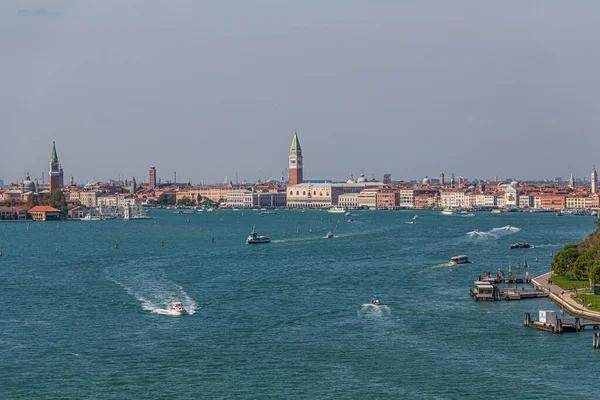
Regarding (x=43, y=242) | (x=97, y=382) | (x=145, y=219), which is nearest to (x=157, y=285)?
(x=97, y=382)

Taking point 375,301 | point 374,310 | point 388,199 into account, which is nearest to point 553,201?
point 388,199

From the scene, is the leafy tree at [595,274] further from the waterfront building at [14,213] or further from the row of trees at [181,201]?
the row of trees at [181,201]

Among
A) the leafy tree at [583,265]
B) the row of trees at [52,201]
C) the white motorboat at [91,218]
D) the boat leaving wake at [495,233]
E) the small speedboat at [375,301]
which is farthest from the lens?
the white motorboat at [91,218]

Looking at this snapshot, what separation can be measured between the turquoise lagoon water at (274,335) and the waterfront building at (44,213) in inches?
1714

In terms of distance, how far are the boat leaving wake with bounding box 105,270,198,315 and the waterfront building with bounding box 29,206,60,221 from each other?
160 ft

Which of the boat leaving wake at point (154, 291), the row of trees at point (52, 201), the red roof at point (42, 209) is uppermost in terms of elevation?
the row of trees at point (52, 201)

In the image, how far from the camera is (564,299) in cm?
2266

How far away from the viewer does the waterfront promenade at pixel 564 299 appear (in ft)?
67.4

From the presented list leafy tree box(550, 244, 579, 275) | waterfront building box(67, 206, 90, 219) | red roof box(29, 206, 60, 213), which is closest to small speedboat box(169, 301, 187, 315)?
leafy tree box(550, 244, 579, 275)

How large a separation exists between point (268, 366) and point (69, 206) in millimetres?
69867

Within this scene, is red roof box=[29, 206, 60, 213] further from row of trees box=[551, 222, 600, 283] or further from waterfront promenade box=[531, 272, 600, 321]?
waterfront promenade box=[531, 272, 600, 321]

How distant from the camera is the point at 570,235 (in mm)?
49500

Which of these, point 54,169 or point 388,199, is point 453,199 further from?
point 54,169

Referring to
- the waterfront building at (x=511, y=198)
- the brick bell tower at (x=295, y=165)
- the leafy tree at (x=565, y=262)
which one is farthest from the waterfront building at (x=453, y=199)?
the leafy tree at (x=565, y=262)
